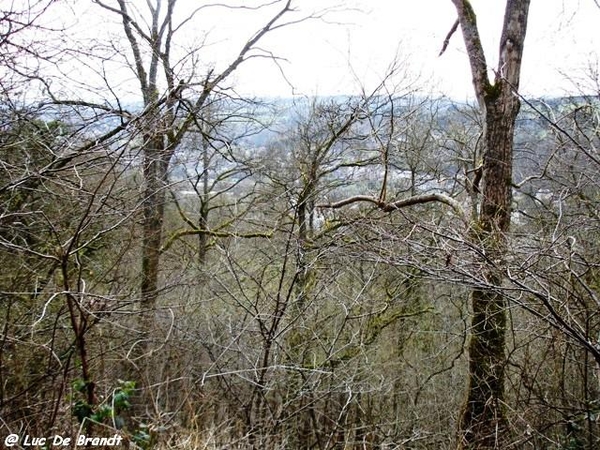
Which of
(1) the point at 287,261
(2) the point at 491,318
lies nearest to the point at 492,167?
(2) the point at 491,318

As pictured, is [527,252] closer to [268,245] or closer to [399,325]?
[268,245]

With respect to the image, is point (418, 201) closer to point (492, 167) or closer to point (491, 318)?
point (492, 167)

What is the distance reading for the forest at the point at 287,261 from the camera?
3.70 meters

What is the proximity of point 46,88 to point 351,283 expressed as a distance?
550 centimetres

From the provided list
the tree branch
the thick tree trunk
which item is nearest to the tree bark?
the thick tree trunk

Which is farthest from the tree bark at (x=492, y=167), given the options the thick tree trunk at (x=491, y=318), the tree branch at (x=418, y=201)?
the tree branch at (x=418, y=201)

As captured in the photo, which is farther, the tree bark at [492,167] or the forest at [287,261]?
the tree bark at [492,167]

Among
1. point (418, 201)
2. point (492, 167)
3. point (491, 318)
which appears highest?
point (492, 167)

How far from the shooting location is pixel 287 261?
6938 millimetres

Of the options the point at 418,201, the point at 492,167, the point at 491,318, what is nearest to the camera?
the point at 491,318

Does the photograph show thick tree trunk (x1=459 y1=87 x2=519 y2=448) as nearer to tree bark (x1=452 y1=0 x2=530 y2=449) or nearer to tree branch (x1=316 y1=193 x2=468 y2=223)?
tree bark (x1=452 y1=0 x2=530 y2=449)

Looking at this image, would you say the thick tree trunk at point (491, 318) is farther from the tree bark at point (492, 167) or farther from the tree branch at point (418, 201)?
the tree branch at point (418, 201)

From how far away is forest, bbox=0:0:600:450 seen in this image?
12.1 feet

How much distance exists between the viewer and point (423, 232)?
418cm
